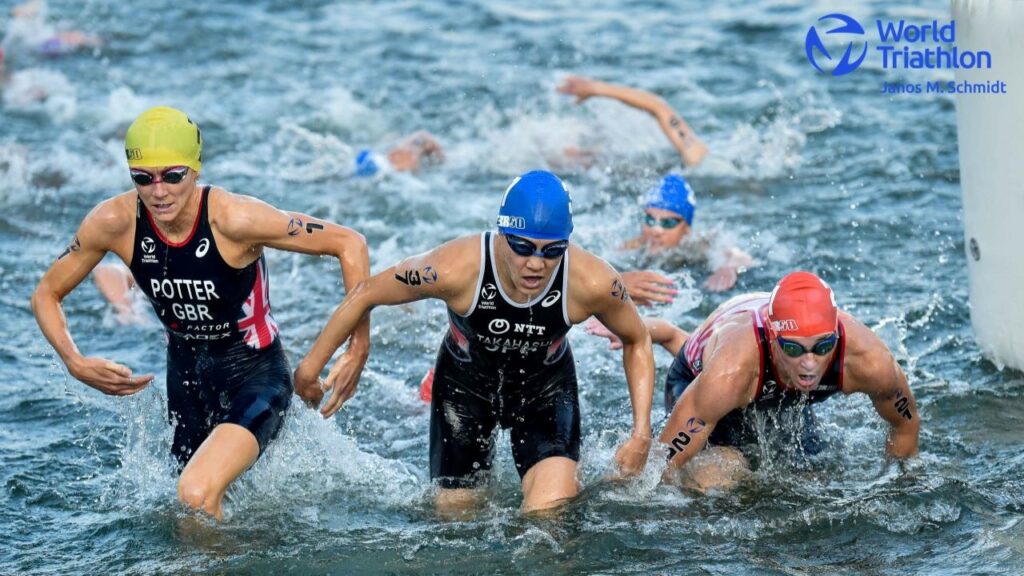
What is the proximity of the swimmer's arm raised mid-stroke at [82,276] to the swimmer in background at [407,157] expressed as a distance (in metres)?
7.30

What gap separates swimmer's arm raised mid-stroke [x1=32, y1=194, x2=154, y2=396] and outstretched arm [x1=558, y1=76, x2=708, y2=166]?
662cm

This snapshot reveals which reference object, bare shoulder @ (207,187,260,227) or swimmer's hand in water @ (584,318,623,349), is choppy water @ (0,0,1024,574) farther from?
bare shoulder @ (207,187,260,227)

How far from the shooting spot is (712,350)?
7.18m

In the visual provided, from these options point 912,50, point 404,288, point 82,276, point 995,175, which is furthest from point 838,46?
point 82,276

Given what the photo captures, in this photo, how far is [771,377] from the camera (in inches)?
275

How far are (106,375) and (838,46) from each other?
13847 millimetres

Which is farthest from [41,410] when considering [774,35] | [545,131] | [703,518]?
[774,35]

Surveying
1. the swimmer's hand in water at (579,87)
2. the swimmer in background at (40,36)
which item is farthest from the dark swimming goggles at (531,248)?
the swimmer in background at (40,36)

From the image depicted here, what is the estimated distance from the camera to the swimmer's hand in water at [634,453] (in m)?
6.66

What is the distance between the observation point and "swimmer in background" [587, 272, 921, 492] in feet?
21.6

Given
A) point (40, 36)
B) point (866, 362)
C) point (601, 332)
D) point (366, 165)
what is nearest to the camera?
point (866, 362)

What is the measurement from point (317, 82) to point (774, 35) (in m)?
6.30

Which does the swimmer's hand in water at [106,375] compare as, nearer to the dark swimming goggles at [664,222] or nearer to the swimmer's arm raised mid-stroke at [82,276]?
the swimmer's arm raised mid-stroke at [82,276]

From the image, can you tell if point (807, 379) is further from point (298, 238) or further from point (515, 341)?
point (298, 238)
